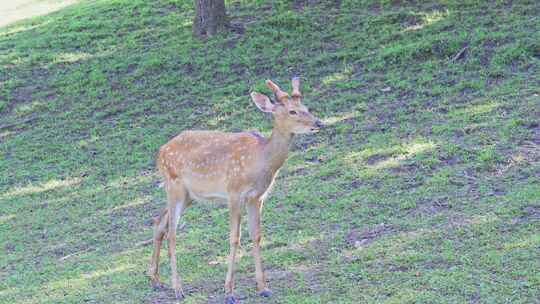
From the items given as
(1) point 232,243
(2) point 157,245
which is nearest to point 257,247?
(1) point 232,243

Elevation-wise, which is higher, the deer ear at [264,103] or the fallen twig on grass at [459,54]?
the deer ear at [264,103]

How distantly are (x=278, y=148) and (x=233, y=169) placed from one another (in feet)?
1.49

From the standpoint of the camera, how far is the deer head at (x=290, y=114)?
7.16 m

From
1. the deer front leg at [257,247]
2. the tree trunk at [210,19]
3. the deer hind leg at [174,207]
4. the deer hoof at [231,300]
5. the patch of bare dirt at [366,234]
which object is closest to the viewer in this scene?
the deer hoof at [231,300]

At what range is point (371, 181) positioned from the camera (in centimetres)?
1002

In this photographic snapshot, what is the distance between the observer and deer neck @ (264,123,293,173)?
7.30 metres

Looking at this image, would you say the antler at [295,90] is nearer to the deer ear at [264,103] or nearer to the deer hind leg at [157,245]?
the deer ear at [264,103]

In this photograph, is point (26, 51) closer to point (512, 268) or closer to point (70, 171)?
point (70, 171)

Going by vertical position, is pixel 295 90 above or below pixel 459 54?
above

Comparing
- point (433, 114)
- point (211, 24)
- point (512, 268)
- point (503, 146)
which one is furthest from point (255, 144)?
point (211, 24)

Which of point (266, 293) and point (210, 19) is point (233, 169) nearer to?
point (266, 293)

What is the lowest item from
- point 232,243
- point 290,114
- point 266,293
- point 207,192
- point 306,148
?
point 306,148

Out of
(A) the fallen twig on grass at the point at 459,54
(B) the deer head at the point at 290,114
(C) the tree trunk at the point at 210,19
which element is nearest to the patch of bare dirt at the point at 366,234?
(B) the deer head at the point at 290,114

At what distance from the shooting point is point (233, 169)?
7477 millimetres
